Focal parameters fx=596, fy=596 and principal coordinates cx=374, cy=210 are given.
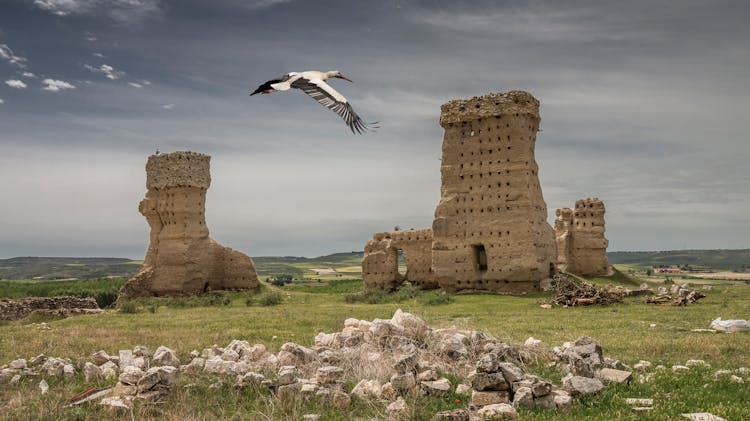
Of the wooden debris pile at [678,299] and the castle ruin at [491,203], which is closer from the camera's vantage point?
the wooden debris pile at [678,299]

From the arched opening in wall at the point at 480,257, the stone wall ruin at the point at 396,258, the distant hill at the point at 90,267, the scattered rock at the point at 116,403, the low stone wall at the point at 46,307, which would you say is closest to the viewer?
the scattered rock at the point at 116,403

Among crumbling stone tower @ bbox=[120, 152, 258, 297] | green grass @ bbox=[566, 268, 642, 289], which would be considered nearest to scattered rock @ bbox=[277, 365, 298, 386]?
crumbling stone tower @ bbox=[120, 152, 258, 297]

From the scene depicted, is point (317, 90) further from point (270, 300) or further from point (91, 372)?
point (270, 300)

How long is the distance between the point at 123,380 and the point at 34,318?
56.4 feet

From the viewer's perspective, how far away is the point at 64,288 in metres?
41.5

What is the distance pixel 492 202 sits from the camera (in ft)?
100

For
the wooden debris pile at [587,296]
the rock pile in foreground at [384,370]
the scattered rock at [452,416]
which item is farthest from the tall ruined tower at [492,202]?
the scattered rock at [452,416]

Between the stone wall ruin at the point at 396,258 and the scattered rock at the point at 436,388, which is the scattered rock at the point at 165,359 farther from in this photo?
the stone wall ruin at the point at 396,258

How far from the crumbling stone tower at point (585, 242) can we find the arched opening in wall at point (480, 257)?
28.9ft

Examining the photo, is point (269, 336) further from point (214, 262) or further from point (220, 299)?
point (214, 262)

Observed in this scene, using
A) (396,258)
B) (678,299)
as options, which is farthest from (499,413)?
(396,258)

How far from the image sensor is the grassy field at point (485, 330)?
26.2 feet

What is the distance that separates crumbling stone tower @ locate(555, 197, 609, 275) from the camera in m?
38.6

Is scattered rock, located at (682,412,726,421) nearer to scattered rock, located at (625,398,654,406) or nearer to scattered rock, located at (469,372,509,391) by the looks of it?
scattered rock, located at (625,398,654,406)
